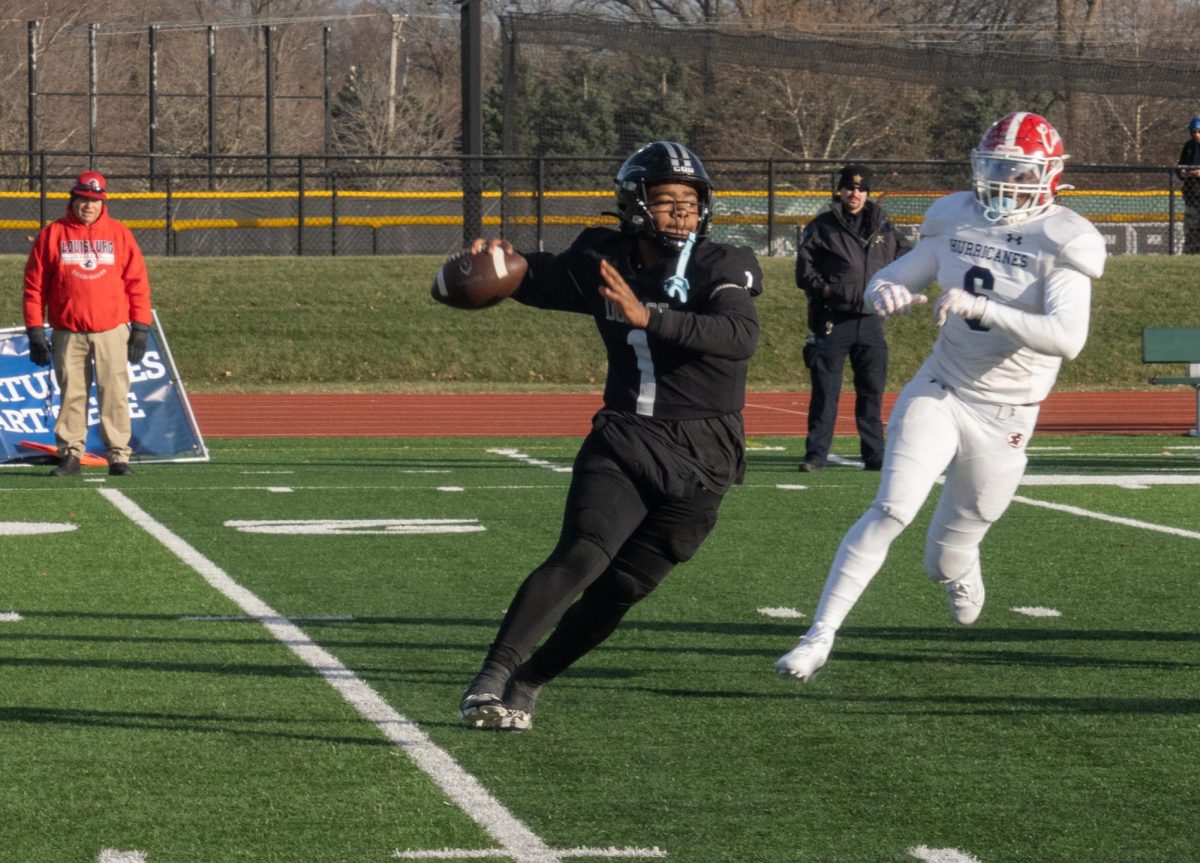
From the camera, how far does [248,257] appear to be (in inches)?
1101

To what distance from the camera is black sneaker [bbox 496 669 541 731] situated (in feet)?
18.0

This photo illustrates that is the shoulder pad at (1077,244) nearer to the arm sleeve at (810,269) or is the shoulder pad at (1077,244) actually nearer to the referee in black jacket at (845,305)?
the referee in black jacket at (845,305)

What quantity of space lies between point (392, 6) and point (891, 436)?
6761cm

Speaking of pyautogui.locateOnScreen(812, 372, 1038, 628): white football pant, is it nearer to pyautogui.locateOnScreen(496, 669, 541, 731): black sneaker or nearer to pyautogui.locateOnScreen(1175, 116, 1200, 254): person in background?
pyautogui.locateOnScreen(496, 669, 541, 731): black sneaker

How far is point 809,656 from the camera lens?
19.3ft

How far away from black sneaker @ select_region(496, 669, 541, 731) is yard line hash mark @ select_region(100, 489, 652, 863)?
0.63 ft

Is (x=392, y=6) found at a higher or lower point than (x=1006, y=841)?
higher

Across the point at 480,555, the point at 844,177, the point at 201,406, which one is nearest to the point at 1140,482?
the point at 844,177

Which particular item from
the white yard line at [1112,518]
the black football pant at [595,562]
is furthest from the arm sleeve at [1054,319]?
the white yard line at [1112,518]

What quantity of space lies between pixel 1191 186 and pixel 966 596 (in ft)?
76.6

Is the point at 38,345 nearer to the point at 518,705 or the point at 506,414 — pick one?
the point at 506,414

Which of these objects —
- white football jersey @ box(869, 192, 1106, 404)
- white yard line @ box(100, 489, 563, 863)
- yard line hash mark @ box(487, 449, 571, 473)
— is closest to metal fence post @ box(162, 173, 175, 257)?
yard line hash mark @ box(487, 449, 571, 473)

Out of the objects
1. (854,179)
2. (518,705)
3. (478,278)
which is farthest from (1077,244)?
(854,179)

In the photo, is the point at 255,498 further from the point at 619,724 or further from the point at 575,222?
the point at 575,222
